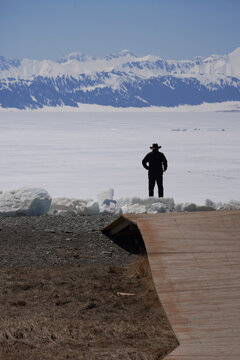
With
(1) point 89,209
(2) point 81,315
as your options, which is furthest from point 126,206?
(2) point 81,315

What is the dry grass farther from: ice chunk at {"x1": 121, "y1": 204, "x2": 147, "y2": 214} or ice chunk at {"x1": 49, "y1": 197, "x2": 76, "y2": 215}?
ice chunk at {"x1": 49, "y1": 197, "x2": 76, "y2": 215}

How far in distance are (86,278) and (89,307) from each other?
3.25 feet

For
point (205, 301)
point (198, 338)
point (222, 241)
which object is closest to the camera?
point (198, 338)

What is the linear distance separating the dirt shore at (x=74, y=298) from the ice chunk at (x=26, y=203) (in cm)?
112

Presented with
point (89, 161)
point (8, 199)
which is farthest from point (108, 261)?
point (89, 161)

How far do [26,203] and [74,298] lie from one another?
4.61 metres

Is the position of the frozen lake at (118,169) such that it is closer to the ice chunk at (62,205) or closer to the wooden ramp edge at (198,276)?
the ice chunk at (62,205)

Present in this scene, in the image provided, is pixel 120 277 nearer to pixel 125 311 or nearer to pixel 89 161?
pixel 125 311

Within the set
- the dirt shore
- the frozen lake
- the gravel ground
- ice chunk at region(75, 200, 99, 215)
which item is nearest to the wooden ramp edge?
the dirt shore

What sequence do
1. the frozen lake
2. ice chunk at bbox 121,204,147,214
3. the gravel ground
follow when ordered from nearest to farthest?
the gravel ground, ice chunk at bbox 121,204,147,214, the frozen lake

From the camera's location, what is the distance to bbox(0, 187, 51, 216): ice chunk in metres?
10.4

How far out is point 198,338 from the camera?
4.63 m

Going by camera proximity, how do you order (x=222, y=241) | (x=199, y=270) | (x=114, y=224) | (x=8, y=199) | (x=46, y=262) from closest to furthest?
(x=199, y=270) → (x=222, y=241) → (x=46, y=262) → (x=114, y=224) → (x=8, y=199)

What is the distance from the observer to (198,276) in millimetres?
5449
